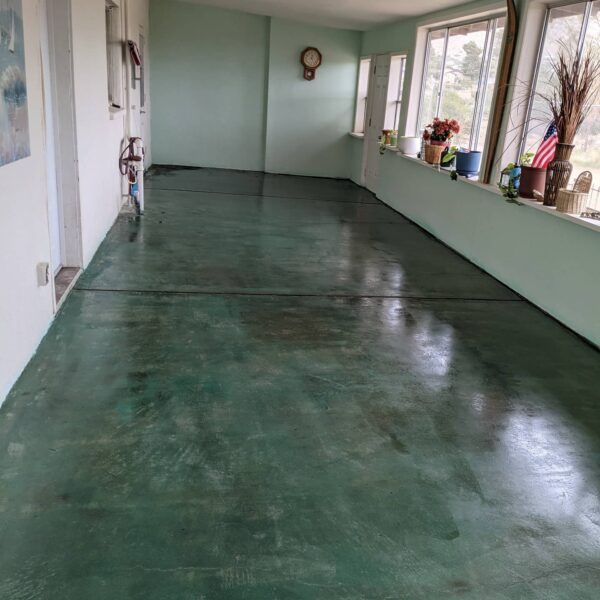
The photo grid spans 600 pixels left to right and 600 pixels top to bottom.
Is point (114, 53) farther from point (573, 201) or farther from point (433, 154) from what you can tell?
point (573, 201)

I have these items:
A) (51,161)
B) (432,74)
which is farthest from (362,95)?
(51,161)

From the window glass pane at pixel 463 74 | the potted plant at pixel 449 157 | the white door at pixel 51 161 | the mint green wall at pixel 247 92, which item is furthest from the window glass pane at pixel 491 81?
the mint green wall at pixel 247 92

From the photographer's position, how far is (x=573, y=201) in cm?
427

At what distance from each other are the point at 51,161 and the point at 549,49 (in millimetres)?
4217

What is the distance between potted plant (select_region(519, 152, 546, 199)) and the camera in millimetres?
4809

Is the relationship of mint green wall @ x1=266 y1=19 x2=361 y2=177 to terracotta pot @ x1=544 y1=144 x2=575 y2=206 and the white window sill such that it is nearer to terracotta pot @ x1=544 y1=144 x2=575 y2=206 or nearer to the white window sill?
the white window sill

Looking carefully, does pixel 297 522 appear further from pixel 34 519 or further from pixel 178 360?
pixel 178 360

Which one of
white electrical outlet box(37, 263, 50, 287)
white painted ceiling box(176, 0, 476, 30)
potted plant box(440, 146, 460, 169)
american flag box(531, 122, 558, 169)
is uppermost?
white painted ceiling box(176, 0, 476, 30)

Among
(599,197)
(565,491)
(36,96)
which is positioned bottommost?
(565,491)

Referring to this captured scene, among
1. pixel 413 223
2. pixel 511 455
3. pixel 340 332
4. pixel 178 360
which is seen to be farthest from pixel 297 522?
pixel 413 223

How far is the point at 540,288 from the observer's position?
15.3 ft

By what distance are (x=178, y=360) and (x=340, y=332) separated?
113 cm

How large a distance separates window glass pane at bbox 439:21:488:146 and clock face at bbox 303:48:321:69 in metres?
3.60

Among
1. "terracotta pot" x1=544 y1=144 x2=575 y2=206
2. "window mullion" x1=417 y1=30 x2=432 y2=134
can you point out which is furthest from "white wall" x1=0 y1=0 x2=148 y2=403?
"window mullion" x1=417 y1=30 x2=432 y2=134
